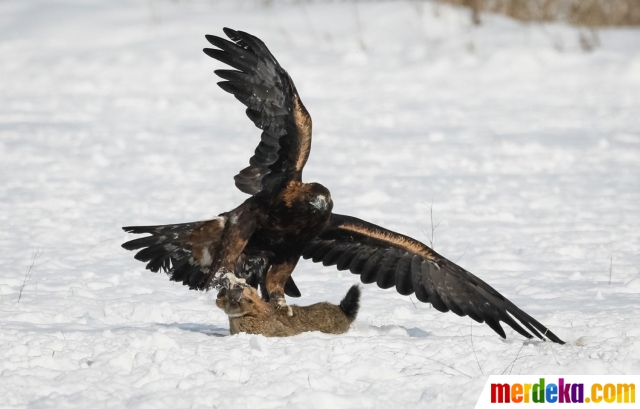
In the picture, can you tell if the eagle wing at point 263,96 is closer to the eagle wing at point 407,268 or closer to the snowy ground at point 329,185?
the eagle wing at point 407,268

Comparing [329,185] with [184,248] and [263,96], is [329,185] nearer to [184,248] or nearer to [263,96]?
[263,96]

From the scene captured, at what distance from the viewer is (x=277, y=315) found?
190 inches

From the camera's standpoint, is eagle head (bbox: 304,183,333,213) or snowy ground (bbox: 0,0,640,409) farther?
eagle head (bbox: 304,183,333,213)

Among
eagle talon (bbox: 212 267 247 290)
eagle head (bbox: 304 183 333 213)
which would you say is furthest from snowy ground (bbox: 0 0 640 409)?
eagle head (bbox: 304 183 333 213)

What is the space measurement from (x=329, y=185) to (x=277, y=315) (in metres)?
3.88

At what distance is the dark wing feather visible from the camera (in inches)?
199

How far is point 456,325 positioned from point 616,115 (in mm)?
6689

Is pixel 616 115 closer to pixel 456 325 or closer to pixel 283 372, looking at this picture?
pixel 456 325

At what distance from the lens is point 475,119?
11195 mm

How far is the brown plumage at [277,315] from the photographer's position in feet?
15.5

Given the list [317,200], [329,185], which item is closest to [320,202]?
[317,200]

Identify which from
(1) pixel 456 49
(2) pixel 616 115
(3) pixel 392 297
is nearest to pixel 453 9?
(1) pixel 456 49

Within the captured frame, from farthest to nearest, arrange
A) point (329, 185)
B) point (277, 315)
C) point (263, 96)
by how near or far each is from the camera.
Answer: point (329, 185) < point (263, 96) < point (277, 315)

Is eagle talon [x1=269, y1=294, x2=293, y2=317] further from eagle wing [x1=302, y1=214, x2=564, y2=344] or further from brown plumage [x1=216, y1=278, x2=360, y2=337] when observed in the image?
eagle wing [x1=302, y1=214, x2=564, y2=344]
